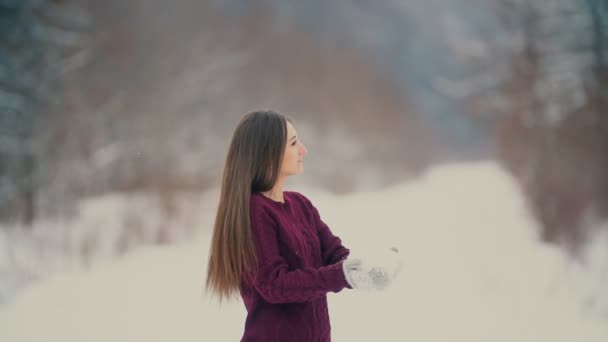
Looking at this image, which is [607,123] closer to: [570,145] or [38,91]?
[570,145]

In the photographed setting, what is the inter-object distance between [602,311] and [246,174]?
2359 millimetres

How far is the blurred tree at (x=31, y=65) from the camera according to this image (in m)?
2.64

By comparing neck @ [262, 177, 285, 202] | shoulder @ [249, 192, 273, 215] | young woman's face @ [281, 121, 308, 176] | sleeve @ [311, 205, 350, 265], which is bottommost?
sleeve @ [311, 205, 350, 265]

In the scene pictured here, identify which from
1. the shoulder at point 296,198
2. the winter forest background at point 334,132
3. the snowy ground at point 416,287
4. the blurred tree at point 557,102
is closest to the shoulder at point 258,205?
the shoulder at point 296,198

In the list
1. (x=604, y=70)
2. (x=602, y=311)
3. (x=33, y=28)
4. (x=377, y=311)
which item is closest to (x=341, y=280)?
(x=377, y=311)

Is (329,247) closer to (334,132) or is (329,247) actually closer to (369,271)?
(369,271)

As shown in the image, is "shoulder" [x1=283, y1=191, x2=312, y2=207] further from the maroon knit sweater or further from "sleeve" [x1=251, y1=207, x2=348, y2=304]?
"sleeve" [x1=251, y1=207, x2=348, y2=304]

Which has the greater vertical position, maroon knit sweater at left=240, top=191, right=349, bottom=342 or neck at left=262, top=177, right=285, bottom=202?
neck at left=262, top=177, right=285, bottom=202

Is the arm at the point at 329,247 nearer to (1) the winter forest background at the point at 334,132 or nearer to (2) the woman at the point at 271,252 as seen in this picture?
(2) the woman at the point at 271,252

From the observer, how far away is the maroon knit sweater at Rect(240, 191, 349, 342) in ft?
2.62

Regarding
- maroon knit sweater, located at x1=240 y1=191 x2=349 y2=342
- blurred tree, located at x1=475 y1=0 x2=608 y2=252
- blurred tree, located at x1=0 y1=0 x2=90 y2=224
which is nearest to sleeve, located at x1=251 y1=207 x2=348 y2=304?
maroon knit sweater, located at x1=240 y1=191 x2=349 y2=342

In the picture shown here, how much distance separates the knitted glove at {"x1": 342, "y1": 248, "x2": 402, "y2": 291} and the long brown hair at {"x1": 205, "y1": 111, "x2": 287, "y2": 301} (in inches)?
6.3

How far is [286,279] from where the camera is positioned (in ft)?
2.60

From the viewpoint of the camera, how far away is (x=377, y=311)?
2426mm
